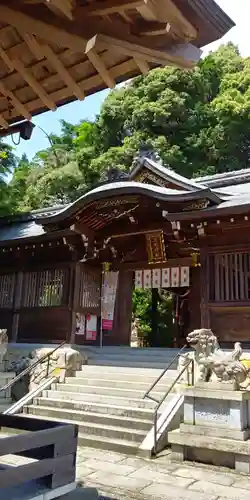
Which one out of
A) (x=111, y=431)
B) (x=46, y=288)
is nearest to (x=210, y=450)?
(x=111, y=431)

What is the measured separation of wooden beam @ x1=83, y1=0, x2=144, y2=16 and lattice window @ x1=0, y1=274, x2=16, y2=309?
38.5 ft

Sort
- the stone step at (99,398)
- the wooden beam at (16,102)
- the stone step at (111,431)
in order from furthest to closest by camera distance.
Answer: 1. the stone step at (99,398)
2. the stone step at (111,431)
3. the wooden beam at (16,102)

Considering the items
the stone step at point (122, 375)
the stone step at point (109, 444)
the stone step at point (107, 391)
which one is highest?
the stone step at point (122, 375)

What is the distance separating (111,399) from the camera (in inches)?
316

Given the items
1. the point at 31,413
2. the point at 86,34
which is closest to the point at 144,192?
the point at 31,413

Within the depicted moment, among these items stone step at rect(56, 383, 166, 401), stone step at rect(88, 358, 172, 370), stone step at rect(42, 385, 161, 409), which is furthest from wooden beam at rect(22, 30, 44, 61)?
stone step at rect(88, 358, 172, 370)

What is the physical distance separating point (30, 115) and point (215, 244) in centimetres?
757

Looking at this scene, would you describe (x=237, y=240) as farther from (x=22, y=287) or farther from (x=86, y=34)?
(x=86, y=34)

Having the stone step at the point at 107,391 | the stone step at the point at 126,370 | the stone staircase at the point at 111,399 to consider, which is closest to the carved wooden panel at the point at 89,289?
the stone staircase at the point at 111,399

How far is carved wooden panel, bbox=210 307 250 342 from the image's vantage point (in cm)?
959

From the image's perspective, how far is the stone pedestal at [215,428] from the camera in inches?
223

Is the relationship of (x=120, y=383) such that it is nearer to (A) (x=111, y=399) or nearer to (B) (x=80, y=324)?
(A) (x=111, y=399)

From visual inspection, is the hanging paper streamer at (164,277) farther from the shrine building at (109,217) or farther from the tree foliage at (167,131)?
the tree foliage at (167,131)

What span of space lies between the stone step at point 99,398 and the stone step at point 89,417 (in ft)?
1.09
